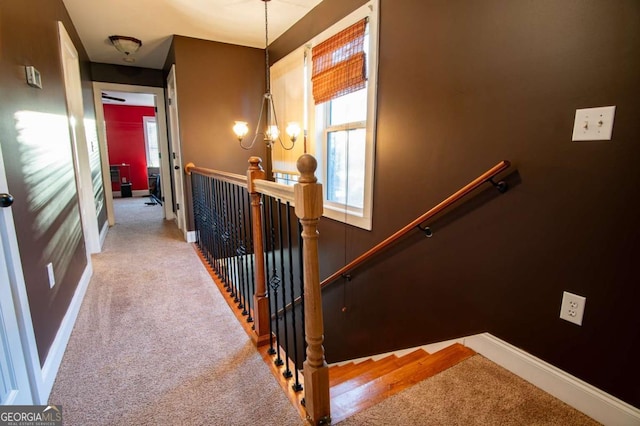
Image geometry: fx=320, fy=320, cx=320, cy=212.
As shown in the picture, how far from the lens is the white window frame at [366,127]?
2.34 m

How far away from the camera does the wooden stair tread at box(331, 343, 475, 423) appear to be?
1.35 meters

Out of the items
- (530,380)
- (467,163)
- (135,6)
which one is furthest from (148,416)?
(135,6)

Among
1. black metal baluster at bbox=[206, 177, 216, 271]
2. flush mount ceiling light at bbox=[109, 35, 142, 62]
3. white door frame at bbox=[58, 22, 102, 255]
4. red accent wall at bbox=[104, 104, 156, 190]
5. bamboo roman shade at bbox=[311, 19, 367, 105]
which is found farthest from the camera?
red accent wall at bbox=[104, 104, 156, 190]

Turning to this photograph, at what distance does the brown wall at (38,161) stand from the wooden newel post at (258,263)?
989mm

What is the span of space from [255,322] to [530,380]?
1.42 meters

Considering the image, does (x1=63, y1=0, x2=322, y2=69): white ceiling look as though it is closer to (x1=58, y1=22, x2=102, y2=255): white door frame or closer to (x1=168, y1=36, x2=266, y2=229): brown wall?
(x1=168, y1=36, x2=266, y2=229): brown wall

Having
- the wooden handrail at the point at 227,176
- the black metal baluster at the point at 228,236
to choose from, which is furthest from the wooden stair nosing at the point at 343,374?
the wooden handrail at the point at 227,176

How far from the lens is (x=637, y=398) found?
1228mm

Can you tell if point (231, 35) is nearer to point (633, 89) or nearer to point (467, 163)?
point (467, 163)

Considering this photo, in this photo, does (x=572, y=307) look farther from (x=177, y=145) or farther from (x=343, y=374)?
(x=177, y=145)

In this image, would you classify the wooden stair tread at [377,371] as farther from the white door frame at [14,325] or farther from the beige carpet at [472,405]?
the white door frame at [14,325]

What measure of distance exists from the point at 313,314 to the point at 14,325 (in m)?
1.09

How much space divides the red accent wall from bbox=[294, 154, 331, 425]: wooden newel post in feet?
28.3

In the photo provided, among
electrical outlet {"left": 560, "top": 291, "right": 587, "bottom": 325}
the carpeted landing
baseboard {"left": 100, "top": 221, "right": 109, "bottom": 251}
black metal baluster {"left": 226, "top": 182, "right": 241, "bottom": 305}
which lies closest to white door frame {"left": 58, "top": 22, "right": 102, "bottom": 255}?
baseboard {"left": 100, "top": 221, "right": 109, "bottom": 251}
